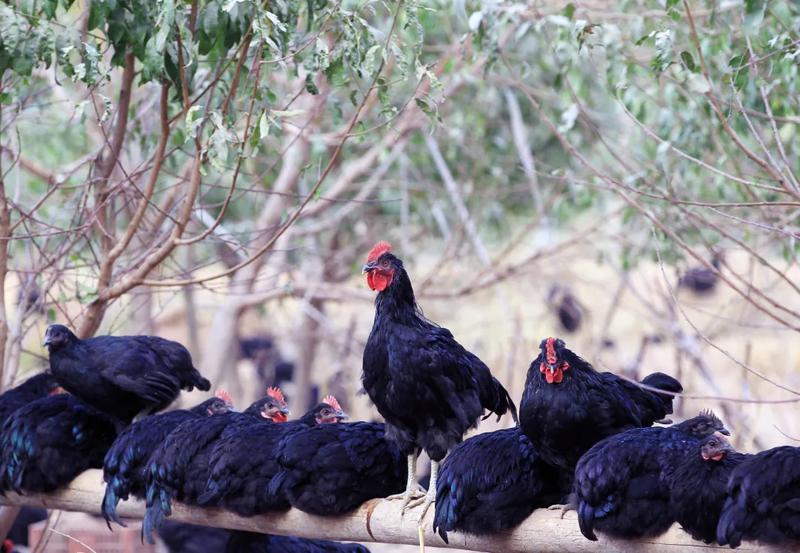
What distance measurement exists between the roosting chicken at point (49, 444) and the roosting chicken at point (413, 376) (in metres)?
1.56

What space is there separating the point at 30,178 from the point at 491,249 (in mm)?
5665

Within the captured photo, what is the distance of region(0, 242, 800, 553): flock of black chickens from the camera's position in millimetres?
3287

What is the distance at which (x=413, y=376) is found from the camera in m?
3.83

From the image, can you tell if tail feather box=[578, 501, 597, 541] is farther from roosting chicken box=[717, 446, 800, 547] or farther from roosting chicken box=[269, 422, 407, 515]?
roosting chicken box=[269, 422, 407, 515]

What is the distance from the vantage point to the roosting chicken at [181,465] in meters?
4.18

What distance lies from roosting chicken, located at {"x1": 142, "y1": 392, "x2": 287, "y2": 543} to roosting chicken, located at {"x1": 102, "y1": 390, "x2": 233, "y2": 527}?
0.34 feet

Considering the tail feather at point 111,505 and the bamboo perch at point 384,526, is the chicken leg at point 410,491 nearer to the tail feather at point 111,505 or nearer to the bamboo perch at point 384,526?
the bamboo perch at point 384,526

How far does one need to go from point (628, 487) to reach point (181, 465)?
5.94ft

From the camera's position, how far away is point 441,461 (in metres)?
3.99

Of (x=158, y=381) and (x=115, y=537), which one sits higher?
(x=158, y=381)

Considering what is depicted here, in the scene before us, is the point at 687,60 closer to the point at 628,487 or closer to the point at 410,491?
the point at 628,487

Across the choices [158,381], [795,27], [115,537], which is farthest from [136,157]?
[795,27]

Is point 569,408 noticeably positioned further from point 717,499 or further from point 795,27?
point 795,27

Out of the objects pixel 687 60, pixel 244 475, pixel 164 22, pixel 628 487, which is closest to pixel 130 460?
pixel 244 475
